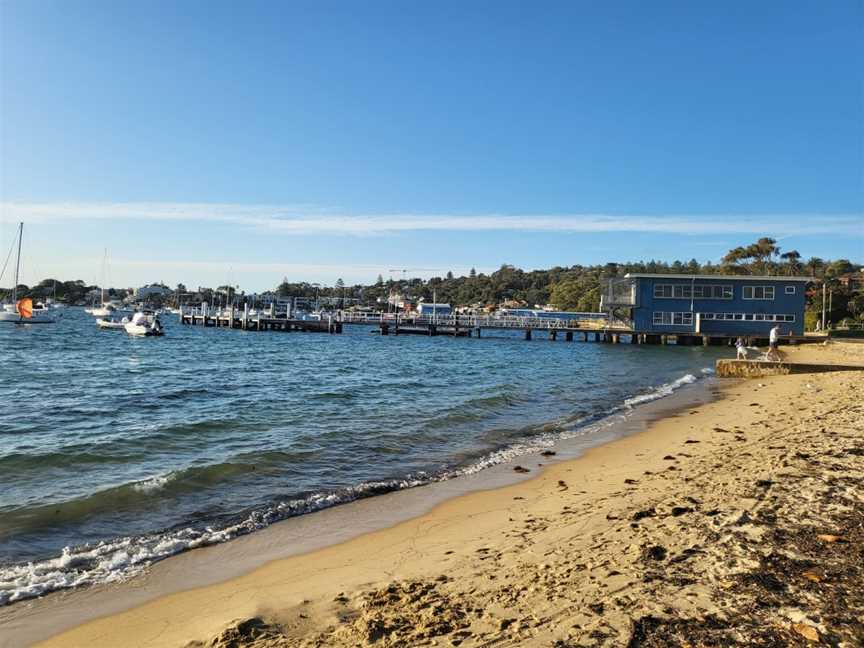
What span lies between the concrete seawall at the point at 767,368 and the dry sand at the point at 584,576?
64.9 ft

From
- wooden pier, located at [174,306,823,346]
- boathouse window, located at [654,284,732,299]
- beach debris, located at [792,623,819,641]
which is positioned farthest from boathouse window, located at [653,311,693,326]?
beach debris, located at [792,623,819,641]

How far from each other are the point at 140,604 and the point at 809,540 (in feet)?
20.3

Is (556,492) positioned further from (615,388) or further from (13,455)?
(615,388)

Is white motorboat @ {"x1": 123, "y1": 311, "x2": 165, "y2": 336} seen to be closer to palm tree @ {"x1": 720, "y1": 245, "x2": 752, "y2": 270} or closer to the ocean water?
the ocean water

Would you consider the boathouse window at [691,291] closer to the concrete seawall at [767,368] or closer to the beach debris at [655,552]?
the concrete seawall at [767,368]

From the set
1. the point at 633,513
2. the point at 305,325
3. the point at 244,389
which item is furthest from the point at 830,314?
the point at 633,513

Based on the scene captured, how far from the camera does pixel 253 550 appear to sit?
23.3 feet

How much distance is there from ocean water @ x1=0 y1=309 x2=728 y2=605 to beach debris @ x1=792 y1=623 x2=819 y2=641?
6.08 metres

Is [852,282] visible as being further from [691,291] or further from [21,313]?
[21,313]

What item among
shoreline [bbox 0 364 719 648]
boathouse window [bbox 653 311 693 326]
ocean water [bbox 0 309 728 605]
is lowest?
ocean water [bbox 0 309 728 605]

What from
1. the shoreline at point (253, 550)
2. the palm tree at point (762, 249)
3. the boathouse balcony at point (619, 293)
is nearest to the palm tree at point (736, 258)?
the palm tree at point (762, 249)

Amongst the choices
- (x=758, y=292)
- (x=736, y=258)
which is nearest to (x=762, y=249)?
(x=736, y=258)

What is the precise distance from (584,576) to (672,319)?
58.4 meters

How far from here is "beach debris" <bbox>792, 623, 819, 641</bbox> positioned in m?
3.74
